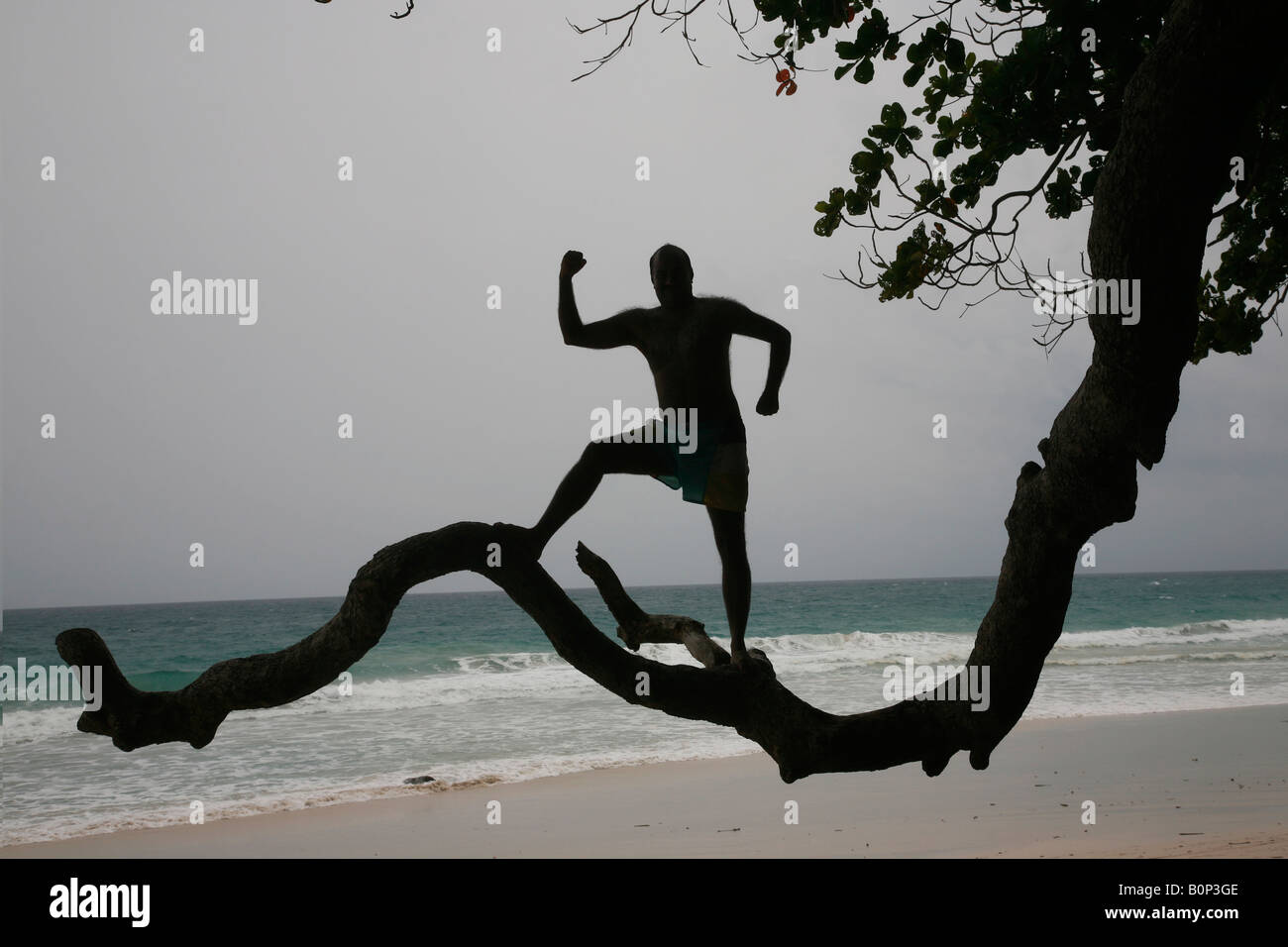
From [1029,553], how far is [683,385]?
112cm

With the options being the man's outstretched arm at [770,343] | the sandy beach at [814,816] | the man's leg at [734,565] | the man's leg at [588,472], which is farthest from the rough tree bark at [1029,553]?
the sandy beach at [814,816]

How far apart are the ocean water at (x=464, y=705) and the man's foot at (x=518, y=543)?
8.84 meters

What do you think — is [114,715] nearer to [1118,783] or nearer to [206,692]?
[206,692]

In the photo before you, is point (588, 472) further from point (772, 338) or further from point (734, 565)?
point (772, 338)

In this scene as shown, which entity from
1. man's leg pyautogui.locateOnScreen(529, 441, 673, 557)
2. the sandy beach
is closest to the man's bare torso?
man's leg pyautogui.locateOnScreen(529, 441, 673, 557)

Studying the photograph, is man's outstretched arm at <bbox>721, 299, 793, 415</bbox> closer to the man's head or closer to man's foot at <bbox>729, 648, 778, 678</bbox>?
the man's head

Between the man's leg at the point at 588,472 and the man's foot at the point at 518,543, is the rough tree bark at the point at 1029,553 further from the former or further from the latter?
the man's leg at the point at 588,472

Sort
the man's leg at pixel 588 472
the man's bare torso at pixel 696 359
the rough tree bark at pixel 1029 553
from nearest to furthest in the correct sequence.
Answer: the rough tree bark at pixel 1029 553 < the man's leg at pixel 588 472 < the man's bare torso at pixel 696 359

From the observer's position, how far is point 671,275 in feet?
10.0

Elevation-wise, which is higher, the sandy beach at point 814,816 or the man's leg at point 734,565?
the man's leg at point 734,565

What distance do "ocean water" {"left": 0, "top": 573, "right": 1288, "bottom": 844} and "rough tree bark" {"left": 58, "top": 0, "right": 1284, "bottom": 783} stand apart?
852 cm

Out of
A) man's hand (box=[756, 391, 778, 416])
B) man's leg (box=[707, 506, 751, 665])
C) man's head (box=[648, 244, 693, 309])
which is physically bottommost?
man's leg (box=[707, 506, 751, 665])

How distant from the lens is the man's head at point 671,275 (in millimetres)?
3059

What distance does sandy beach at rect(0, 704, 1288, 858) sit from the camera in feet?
28.1
